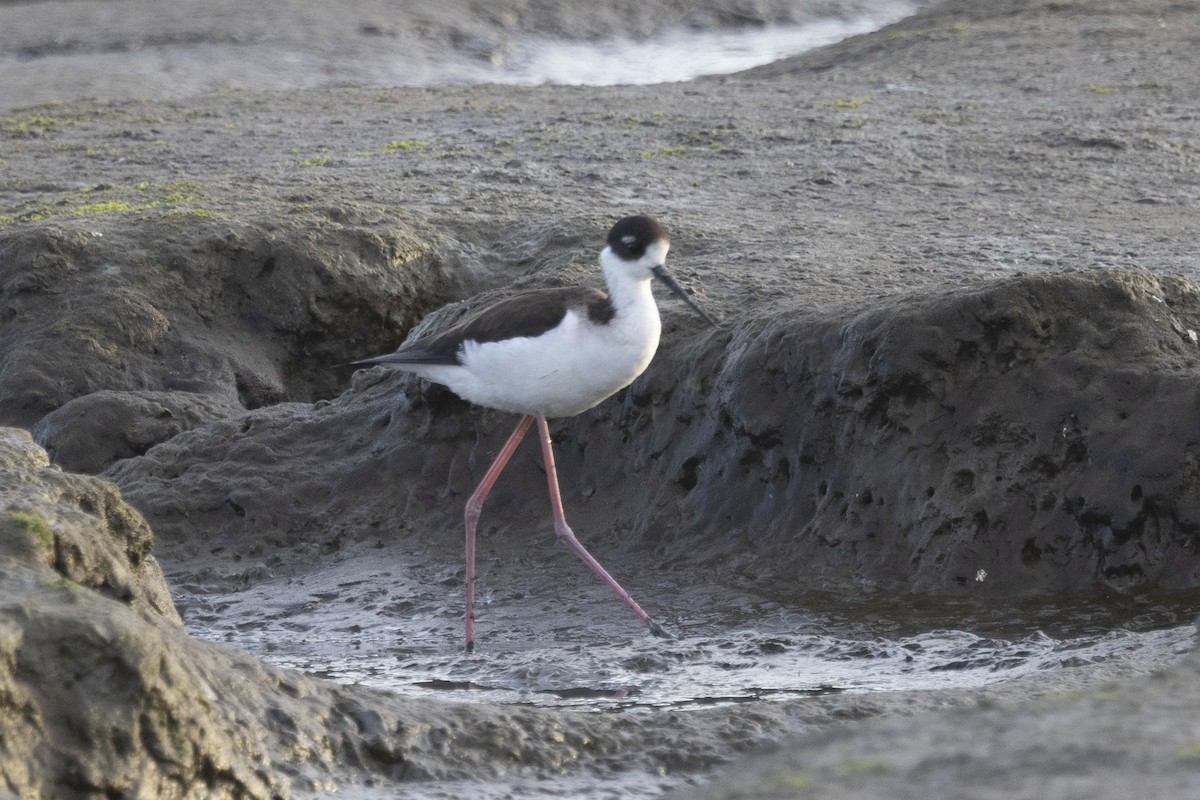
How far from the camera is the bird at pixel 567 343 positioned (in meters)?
5.65

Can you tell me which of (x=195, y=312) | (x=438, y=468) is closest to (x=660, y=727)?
(x=438, y=468)

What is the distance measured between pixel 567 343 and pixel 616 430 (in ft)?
3.89

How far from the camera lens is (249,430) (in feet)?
23.9

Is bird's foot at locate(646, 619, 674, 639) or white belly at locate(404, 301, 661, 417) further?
bird's foot at locate(646, 619, 674, 639)

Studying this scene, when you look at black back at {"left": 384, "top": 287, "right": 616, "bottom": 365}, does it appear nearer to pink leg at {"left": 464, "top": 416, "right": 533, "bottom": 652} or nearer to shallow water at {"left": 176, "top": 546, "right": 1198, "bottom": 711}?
pink leg at {"left": 464, "top": 416, "right": 533, "bottom": 652}

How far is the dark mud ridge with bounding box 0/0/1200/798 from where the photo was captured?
135 inches

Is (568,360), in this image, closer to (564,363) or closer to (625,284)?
(564,363)

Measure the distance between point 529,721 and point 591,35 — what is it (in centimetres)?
1739

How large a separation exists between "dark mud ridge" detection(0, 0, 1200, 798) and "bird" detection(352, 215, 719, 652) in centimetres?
69

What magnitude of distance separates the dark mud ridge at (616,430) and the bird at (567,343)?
69 centimetres

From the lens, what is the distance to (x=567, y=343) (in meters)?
5.64

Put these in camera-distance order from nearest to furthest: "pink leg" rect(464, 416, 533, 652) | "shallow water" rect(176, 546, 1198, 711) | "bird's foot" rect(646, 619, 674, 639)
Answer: "shallow water" rect(176, 546, 1198, 711) → "bird's foot" rect(646, 619, 674, 639) → "pink leg" rect(464, 416, 533, 652)

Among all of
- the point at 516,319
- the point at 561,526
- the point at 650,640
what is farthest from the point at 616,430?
the point at 650,640


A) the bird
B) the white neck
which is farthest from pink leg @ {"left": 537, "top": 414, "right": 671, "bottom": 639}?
the white neck
